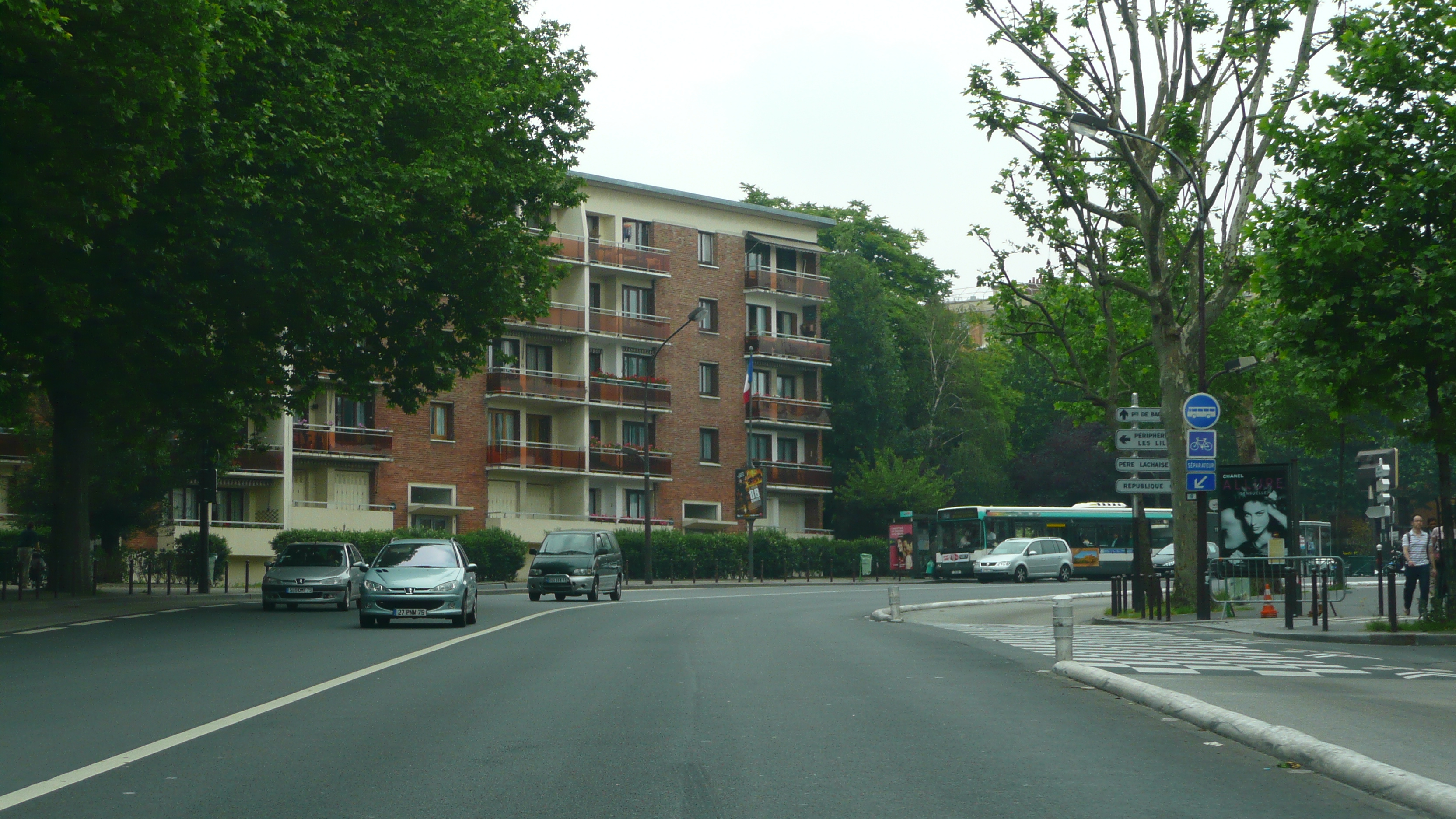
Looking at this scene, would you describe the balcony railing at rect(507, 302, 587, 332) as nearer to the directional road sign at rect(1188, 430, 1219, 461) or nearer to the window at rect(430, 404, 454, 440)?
the window at rect(430, 404, 454, 440)

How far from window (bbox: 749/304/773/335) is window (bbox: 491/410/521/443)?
1325 centimetres

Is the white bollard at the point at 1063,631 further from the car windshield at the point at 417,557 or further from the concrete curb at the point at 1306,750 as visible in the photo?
the car windshield at the point at 417,557

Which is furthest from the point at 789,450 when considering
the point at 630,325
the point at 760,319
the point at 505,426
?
the point at 505,426

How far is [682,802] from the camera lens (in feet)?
24.0

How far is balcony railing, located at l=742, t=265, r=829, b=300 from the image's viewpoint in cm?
7288

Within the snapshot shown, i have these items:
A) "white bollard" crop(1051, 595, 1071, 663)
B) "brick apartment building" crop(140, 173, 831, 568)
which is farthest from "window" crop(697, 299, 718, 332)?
"white bollard" crop(1051, 595, 1071, 663)

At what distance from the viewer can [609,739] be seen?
982 cm

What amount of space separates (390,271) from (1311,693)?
18.2 m

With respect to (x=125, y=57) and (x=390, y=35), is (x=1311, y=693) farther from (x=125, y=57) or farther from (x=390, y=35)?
(x=390, y=35)

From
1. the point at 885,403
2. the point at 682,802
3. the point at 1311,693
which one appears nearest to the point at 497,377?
the point at 885,403

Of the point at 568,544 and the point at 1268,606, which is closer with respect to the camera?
the point at 1268,606

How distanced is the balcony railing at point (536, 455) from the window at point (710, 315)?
8982 millimetres

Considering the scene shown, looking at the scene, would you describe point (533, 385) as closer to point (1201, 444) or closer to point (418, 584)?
point (418, 584)

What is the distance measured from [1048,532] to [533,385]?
73.0 feet
